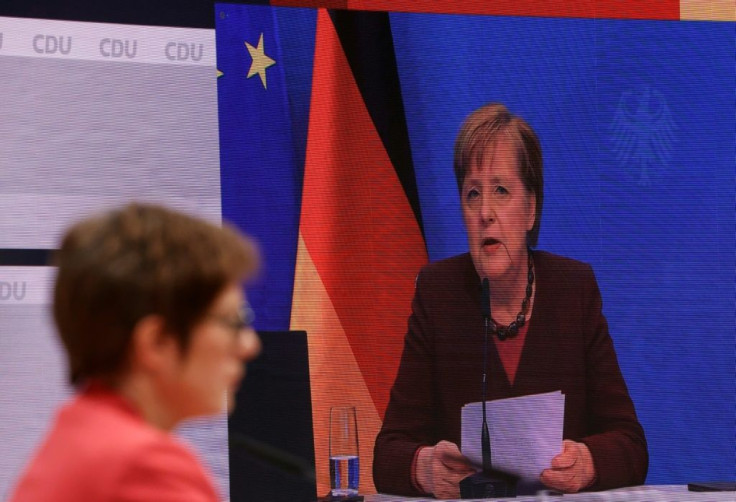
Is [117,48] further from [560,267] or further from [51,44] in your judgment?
[560,267]

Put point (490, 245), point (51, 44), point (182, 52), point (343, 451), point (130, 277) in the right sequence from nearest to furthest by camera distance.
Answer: point (130, 277), point (343, 451), point (51, 44), point (182, 52), point (490, 245)

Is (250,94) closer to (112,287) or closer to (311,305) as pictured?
(311,305)

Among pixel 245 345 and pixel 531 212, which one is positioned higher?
pixel 531 212

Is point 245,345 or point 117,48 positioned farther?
point 117,48

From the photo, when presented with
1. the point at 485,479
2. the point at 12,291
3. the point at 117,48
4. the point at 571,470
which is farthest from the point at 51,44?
the point at 571,470

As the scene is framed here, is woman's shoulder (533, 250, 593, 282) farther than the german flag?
Yes

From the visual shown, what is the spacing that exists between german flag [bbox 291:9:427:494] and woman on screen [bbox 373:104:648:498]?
0.29 ft

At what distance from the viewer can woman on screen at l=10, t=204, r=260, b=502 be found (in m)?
0.65

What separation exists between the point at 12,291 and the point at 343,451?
111cm

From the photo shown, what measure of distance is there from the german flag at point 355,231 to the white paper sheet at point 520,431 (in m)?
0.30

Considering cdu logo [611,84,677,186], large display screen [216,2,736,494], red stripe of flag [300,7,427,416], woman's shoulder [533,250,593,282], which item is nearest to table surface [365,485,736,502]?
large display screen [216,2,736,494]

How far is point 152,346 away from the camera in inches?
28.4

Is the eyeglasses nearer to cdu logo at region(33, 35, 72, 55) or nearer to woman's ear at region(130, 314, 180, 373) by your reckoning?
woman's ear at region(130, 314, 180, 373)

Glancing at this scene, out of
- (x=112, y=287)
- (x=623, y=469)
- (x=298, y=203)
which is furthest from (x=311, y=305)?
(x=112, y=287)
